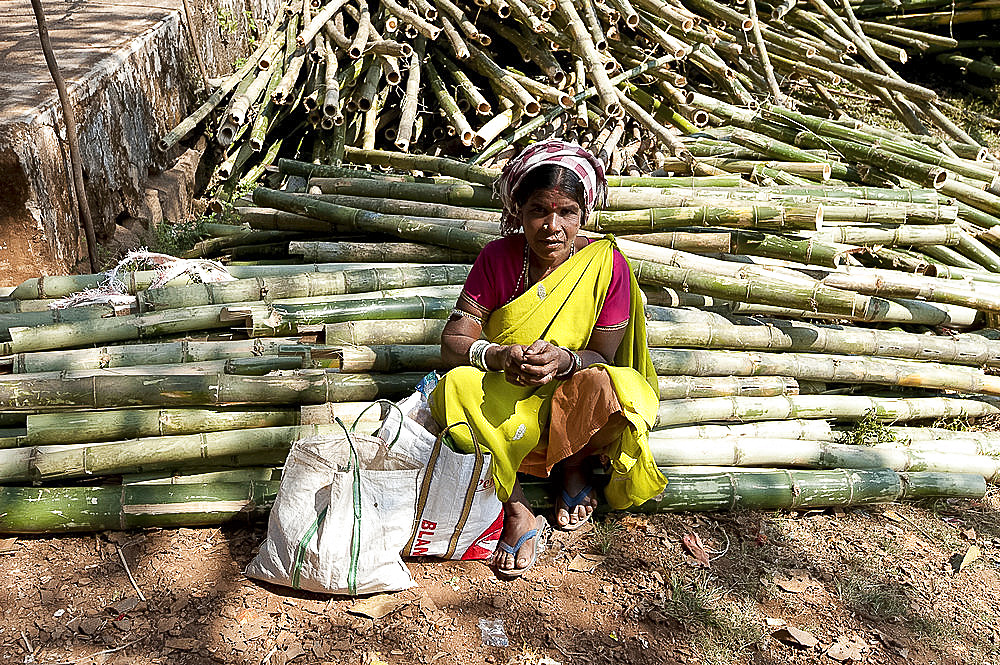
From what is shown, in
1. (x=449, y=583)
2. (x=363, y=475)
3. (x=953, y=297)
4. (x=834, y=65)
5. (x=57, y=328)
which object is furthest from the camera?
(x=834, y=65)

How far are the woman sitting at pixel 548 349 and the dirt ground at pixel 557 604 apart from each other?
0.22 m

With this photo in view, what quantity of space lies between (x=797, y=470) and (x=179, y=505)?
7.53 ft

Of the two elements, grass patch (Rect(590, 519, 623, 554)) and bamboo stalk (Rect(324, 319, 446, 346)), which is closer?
grass patch (Rect(590, 519, 623, 554))

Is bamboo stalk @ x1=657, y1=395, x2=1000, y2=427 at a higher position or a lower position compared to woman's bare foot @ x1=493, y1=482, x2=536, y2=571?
higher

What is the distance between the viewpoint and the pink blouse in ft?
8.77

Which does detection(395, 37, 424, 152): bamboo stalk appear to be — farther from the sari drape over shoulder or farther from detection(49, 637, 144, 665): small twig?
detection(49, 637, 144, 665): small twig

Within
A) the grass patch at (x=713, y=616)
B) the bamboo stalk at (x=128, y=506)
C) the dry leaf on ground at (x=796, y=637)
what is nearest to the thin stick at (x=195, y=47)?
the bamboo stalk at (x=128, y=506)

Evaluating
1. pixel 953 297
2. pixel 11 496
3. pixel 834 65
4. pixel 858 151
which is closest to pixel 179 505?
pixel 11 496

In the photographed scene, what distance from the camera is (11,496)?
265 centimetres

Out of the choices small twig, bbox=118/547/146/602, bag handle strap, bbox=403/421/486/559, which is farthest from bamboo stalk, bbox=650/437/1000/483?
small twig, bbox=118/547/146/602

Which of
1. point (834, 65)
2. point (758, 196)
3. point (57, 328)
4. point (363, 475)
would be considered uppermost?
point (834, 65)

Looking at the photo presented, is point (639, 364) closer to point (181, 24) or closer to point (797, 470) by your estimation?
point (797, 470)

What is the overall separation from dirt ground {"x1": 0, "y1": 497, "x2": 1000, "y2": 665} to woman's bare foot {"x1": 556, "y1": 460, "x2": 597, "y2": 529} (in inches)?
3.0

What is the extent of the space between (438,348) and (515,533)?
2.82 ft
